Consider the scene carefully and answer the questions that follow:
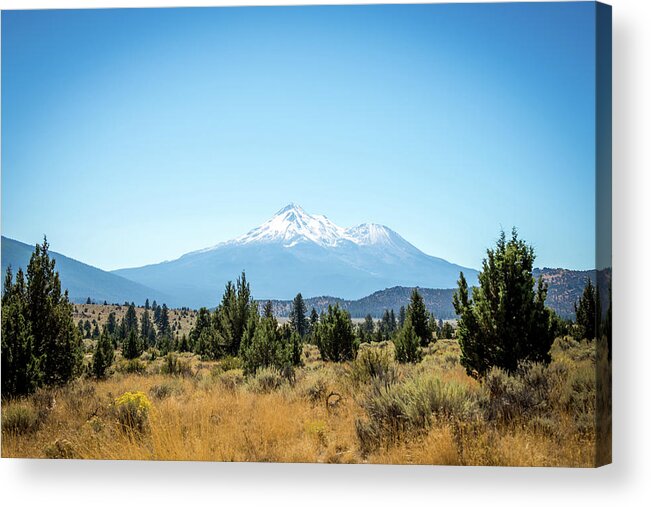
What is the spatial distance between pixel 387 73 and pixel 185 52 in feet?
8.56

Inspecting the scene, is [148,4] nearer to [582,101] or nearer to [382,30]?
[382,30]

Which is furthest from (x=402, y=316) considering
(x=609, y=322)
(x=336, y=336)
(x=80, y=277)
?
(x=80, y=277)

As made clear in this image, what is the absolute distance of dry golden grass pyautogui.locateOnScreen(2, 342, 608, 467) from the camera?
777cm

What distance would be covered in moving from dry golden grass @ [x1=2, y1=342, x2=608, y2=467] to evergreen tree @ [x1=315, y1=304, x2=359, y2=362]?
0.54ft

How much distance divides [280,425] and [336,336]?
153cm

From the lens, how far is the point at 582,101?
802cm

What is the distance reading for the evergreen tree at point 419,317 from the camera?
9.12 metres

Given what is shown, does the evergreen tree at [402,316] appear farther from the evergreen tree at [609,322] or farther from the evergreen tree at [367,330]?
the evergreen tree at [609,322]

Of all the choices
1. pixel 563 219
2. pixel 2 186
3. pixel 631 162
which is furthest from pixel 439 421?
pixel 2 186

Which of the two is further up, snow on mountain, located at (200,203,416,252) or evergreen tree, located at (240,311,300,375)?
snow on mountain, located at (200,203,416,252)

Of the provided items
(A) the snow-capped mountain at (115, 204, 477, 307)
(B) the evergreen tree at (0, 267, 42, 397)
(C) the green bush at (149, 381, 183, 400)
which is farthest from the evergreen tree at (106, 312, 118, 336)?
(C) the green bush at (149, 381, 183, 400)

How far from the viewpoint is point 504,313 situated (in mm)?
8578

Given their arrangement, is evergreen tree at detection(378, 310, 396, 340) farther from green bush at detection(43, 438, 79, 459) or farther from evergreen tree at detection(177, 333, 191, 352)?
green bush at detection(43, 438, 79, 459)

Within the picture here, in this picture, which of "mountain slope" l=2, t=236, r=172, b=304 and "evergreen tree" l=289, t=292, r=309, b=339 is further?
"evergreen tree" l=289, t=292, r=309, b=339
